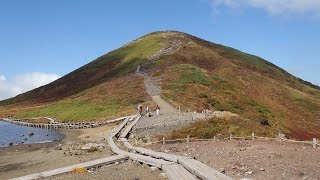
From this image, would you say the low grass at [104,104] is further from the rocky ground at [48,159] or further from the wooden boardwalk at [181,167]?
the wooden boardwalk at [181,167]

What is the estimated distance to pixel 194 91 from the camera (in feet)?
295

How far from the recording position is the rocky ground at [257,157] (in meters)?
23.8

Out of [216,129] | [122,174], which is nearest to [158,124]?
[216,129]

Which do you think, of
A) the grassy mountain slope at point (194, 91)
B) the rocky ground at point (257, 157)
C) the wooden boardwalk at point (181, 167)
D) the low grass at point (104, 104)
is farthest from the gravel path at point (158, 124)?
the low grass at point (104, 104)

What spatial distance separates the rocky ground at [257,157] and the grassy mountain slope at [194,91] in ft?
35.3

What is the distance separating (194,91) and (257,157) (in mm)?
60721

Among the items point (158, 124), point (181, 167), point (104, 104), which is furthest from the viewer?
point (104, 104)

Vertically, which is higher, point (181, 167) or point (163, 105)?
point (163, 105)

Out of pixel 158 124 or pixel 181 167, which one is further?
pixel 158 124

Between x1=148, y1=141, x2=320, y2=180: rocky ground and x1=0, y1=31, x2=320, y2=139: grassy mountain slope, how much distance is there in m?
10.8

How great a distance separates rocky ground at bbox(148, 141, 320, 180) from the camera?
935 inches

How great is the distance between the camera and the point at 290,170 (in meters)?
24.4

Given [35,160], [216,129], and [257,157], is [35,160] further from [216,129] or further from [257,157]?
[216,129]

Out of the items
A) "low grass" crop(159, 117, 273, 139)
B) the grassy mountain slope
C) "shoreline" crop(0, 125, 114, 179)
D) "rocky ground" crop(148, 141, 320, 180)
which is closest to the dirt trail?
the grassy mountain slope
